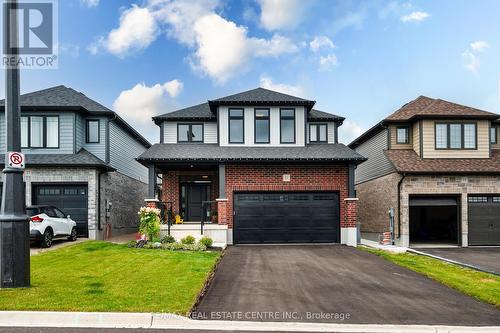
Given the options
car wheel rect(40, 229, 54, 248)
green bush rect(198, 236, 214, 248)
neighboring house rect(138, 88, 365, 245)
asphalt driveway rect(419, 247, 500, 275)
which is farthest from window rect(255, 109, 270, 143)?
car wheel rect(40, 229, 54, 248)

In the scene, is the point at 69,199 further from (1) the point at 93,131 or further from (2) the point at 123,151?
(2) the point at 123,151

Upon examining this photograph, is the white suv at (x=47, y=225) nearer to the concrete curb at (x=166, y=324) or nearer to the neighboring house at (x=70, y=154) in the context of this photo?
the neighboring house at (x=70, y=154)

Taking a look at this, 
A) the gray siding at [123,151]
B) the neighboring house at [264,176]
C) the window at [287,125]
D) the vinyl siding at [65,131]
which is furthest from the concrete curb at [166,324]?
the gray siding at [123,151]

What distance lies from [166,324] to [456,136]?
63.8 ft

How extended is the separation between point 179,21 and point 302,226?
1163 cm

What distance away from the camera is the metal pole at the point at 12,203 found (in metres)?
7.52

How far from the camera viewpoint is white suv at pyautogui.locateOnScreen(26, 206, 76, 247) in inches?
577

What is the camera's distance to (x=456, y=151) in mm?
20797

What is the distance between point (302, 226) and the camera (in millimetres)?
18594

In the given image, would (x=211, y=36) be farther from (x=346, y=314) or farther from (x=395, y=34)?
(x=346, y=314)

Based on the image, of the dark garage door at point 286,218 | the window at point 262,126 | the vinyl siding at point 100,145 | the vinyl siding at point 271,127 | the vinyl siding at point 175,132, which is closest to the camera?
the dark garage door at point 286,218

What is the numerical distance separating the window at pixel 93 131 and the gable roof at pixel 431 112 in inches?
593

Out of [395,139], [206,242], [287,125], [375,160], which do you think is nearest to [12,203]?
[206,242]

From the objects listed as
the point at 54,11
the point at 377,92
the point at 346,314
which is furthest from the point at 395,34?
the point at 346,314
